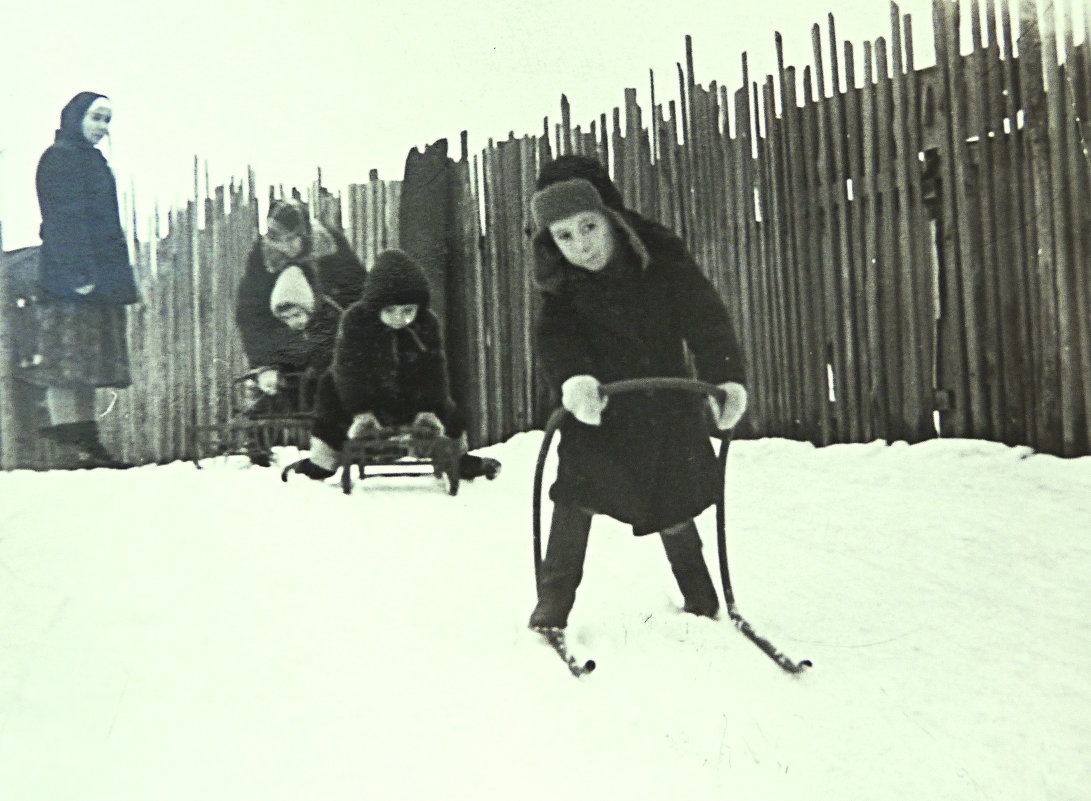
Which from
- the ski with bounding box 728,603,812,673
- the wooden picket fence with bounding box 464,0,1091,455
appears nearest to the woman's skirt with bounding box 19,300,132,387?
the wooden picket fence with bounding box 464,0,1091,455

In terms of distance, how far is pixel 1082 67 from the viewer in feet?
4.54

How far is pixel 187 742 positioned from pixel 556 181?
0.93m

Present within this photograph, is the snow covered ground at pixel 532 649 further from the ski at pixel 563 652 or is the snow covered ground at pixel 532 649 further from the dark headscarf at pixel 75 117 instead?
the dark headscarf at pixel 75 117

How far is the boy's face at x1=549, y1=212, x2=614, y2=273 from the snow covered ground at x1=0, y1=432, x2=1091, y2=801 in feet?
1.44

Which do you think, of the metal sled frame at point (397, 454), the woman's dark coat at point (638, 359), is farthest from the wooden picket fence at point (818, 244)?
the metal sled frame at point (397, 454)

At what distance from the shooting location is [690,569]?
58.2 inches

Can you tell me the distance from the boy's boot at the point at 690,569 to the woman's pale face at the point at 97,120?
1.06m

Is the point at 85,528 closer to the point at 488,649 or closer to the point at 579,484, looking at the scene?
the point at 488,649

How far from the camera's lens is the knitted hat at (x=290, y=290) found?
1.63m

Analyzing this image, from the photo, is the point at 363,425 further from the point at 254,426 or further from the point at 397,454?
the point at 254,426

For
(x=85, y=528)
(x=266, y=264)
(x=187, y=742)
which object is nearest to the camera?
(x=187, y=742)

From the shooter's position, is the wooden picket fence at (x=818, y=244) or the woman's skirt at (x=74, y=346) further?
the wooden picket fence at (x=818, y=244)

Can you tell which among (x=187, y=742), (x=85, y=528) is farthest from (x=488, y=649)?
(x=85, y=528)

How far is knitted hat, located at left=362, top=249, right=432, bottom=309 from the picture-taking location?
169 centimetres
